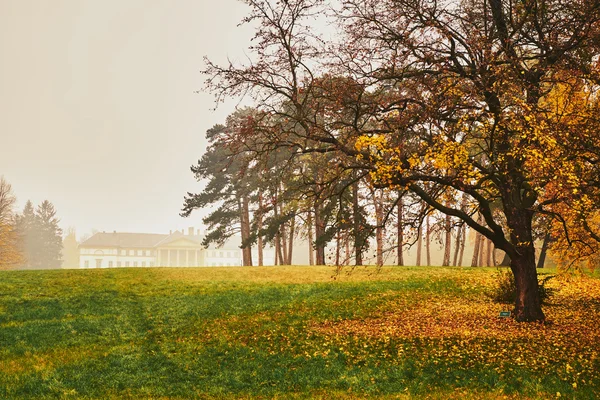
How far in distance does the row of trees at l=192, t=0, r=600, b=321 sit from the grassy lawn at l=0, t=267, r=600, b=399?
2.60m

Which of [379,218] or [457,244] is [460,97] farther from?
[457,244]

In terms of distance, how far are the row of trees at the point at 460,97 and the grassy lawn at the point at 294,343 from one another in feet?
8.54

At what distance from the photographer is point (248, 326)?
15.4 metres

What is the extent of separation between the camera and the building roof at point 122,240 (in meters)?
121

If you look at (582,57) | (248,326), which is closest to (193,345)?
(248,326)

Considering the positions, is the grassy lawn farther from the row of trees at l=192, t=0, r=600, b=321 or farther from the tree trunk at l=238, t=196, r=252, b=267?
the tree trunk at l=238, t=196, r=252, b=267

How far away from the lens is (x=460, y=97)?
480 inches

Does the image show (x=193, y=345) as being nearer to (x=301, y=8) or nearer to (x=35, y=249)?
(x=301, y=8)

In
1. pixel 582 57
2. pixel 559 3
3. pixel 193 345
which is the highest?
pixel 559 3

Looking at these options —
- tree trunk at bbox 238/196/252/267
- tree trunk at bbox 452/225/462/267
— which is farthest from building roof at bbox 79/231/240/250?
tree trunk at bbox 452/225/462/267

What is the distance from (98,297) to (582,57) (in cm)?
1921

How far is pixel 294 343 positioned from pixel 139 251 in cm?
11943

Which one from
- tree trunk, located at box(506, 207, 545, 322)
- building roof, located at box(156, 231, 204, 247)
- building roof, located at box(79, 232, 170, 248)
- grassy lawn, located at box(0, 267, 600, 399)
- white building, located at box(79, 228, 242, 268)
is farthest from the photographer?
building roof, located at box(156, 231, 204, 247)

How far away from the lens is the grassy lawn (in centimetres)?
971
